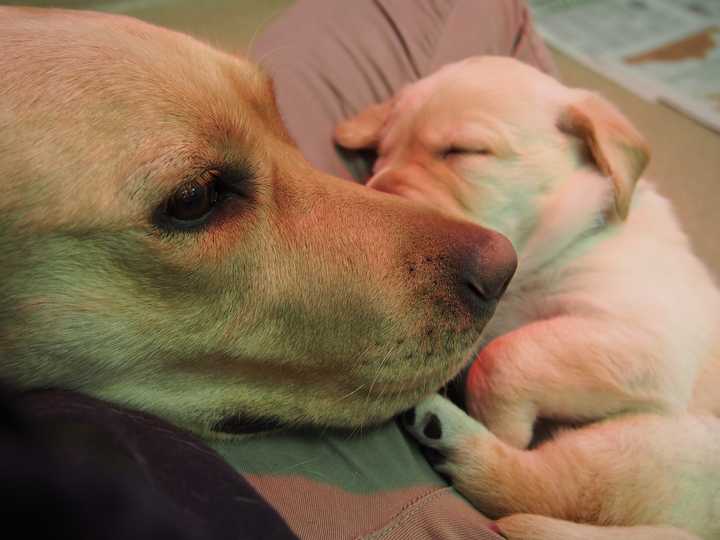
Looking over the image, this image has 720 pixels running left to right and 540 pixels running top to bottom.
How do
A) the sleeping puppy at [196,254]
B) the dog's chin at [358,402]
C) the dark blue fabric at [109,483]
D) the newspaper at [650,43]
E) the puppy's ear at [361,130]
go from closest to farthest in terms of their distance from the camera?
the dark blue fabric at [109,483]
the sleeping puppy at [196,254]
the dog's chin at [358,402]
the puppy's ear at [361,130]
the newspaper at [650,43]

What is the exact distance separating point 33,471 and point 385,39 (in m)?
→ 1.69

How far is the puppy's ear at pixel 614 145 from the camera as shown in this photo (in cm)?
134

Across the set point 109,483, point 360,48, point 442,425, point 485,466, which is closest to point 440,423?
point 442,425

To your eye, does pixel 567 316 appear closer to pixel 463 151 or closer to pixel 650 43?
pixel 463 151

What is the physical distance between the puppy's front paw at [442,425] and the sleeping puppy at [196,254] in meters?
0.09

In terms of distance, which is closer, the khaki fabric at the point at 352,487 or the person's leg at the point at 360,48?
the khaki fabric at the point at 352,487

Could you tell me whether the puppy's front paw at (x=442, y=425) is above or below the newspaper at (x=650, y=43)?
below

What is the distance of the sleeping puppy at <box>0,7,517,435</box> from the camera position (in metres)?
0.77

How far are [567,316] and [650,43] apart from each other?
8.76 ft

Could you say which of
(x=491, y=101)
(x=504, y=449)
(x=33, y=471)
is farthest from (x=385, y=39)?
(x=33, y=471)

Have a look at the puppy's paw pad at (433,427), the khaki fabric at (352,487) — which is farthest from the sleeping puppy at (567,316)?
the khaki fabric at (352,487)

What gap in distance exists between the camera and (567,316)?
1316 millimetres

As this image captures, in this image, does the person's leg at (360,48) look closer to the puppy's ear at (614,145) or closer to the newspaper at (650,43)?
the puppy's ear at (614,145)

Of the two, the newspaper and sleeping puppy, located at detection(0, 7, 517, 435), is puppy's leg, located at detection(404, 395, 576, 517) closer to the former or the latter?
sleeping puppy, located at detection(0, 7, 517, 435)
